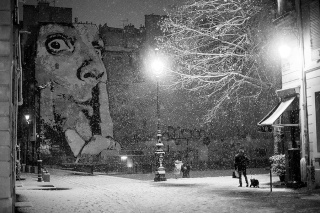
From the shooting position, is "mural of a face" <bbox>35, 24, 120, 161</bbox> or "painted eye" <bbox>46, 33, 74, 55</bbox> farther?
"painted eye" <bbox>46, 33, 74, 55</bbox>

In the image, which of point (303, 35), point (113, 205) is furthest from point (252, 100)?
point (113, 205)

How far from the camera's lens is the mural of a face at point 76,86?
46094mm

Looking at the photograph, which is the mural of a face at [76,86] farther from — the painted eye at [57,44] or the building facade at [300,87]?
the building facade at [300,87]

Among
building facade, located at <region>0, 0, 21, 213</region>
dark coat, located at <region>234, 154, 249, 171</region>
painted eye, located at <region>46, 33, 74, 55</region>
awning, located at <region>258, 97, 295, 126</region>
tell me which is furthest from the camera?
painted eye, located at <region>46, 33, 74, 55</region>

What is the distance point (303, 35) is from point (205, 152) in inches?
1309

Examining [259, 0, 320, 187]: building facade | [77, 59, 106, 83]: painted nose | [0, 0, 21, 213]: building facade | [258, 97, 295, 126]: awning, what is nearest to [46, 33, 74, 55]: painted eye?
[77, 59, 106, 83]: painted nose

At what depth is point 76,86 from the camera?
46938mm

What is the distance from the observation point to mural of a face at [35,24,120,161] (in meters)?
46.1

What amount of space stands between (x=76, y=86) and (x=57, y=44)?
15.6ft

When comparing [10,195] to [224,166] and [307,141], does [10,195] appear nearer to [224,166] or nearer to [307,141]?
[307,141]

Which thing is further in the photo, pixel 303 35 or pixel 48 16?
pixel 48 16

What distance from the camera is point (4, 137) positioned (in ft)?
34.3

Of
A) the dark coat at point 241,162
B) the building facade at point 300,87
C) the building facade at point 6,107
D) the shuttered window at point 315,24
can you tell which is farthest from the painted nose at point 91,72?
the building facade at point 6,107

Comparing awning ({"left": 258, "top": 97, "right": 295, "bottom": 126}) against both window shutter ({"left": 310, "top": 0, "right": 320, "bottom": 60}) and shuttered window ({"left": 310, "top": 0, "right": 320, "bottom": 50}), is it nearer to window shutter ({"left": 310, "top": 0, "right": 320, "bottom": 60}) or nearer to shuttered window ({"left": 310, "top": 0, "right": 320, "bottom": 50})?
window shutter ({"left": 310, "top": 0, "right": 320, "bottom": 60})
